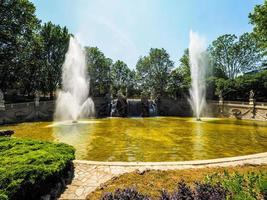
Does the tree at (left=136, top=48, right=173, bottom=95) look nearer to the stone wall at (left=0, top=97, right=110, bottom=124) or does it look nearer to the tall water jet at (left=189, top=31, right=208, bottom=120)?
the tall water jet at (left=189, top=31, right=208, bottom=120)

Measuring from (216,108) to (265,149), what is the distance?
26.5 metres

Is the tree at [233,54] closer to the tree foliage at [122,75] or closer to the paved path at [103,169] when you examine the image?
the tree foliage at [122,75]

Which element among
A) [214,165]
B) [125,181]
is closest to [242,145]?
[214,165]

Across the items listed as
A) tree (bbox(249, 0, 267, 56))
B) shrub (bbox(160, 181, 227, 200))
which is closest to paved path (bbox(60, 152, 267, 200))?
shrub (bbox(160, 181, 227, 200))

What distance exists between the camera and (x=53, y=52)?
45.8 metres

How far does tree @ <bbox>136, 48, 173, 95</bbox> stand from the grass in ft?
186

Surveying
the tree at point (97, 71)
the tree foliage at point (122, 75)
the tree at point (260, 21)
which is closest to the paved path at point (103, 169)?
the tree at point (260, 21)

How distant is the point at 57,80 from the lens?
4678 centimetres

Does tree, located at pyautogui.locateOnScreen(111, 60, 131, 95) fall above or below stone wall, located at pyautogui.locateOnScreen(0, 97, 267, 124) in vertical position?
above

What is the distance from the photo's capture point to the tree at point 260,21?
18.8m

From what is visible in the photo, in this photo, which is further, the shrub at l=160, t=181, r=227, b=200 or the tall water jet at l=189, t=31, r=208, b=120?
the tall water jet at l=189, t=31, r=208, b=120

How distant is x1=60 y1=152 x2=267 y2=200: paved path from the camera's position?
673 centimetres

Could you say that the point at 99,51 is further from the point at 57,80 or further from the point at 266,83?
the point at 266,83

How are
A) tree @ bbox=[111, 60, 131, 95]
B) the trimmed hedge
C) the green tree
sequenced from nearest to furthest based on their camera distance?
the trimmed hedge
the green tree
tree @ bbox=[111, 60, 131, 95]
